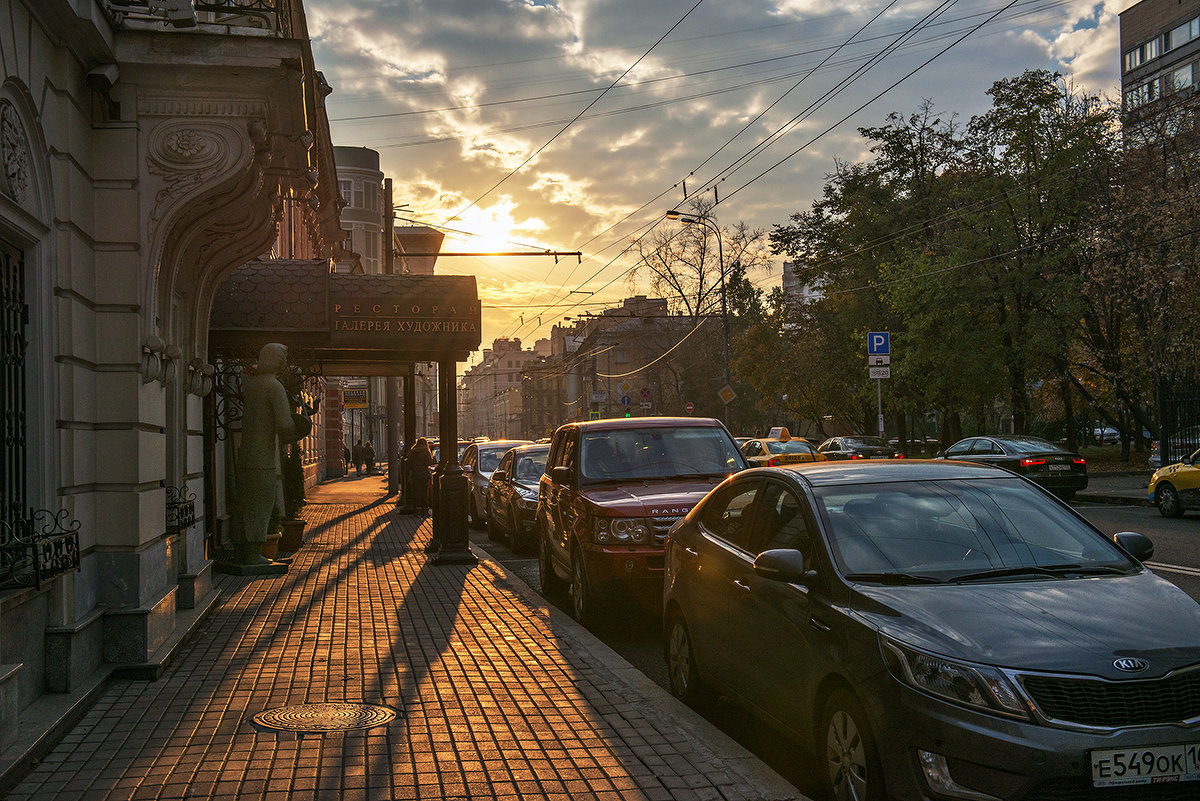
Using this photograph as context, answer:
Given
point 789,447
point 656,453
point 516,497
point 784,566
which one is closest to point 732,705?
point 784,566

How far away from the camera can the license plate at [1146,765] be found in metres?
3.80

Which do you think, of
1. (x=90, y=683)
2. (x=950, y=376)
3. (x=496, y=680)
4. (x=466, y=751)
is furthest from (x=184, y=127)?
(x=950, y=376)

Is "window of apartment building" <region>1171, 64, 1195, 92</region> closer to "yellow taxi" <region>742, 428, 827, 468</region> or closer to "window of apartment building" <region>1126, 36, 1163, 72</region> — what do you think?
"window of apartment building" <region>1126, 36, 1163, 72</region>

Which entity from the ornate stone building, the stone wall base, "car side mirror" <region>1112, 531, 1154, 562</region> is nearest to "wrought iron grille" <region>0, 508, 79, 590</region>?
the ornate stone building

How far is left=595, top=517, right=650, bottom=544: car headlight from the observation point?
9172 mm

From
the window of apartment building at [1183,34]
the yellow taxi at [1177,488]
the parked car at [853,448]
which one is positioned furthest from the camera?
the window of apartment building at [1183,34]

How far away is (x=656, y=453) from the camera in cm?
1075

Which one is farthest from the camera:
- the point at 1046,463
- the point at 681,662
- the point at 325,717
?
the point at 1046,463

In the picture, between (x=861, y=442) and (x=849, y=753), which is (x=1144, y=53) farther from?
(x=849, y=753)

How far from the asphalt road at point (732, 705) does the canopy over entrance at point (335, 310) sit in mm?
3356

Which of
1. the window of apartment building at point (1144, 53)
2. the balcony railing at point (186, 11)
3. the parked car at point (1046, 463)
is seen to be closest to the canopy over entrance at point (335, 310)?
the balcony railing at point (186, 11)

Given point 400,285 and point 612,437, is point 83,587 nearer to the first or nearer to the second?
point 612,437

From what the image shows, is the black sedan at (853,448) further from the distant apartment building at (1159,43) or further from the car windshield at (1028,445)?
the distant apartment building at (1159,43)

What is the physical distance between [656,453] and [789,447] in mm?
21075
